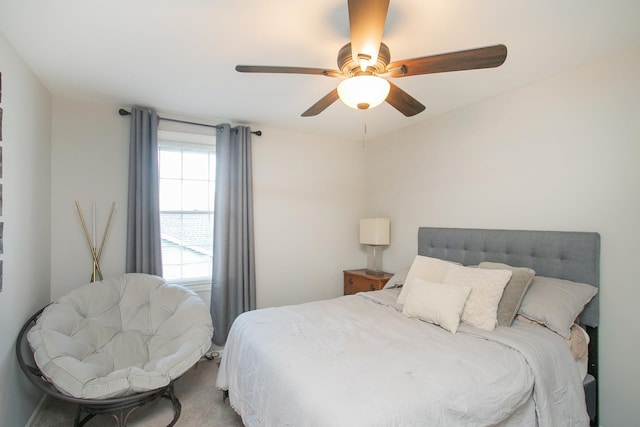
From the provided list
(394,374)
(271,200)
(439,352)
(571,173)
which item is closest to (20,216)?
(271,200)

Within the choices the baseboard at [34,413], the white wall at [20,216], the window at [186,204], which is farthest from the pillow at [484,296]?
the baseboard at [34,413]

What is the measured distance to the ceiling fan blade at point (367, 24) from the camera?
1.16 m

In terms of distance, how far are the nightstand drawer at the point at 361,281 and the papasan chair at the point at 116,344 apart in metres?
1.82

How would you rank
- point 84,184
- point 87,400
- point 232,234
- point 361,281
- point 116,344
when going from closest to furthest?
point 87,400 < point 116,344 < point 84,184 < point 232,234 < point 361,281

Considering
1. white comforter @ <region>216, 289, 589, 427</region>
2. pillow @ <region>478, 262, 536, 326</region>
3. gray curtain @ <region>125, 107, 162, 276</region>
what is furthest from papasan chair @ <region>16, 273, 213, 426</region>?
pillow @ <region>478, 262, 536, 326</region>

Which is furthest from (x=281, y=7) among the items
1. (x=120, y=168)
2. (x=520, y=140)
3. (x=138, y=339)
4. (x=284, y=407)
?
(x=138, y=339)

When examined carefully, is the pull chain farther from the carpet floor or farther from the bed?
the carpet floor

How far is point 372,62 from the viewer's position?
1499 millimetres

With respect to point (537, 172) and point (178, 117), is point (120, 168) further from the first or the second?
point (537, 172)

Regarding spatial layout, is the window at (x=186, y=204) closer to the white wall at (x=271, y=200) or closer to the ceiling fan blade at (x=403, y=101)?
the white wall at (x=271, y=200)

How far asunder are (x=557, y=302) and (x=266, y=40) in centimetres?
241

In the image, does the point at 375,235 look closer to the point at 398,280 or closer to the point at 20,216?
the point at 398,280

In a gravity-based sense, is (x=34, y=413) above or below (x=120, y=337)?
below

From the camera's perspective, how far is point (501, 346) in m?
1.66
